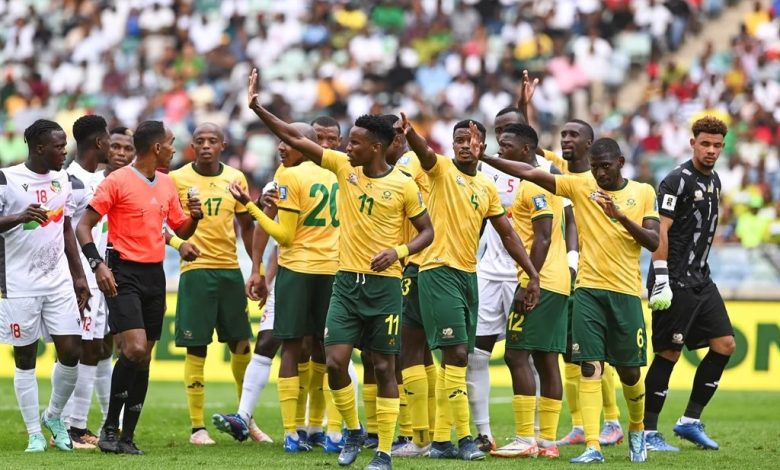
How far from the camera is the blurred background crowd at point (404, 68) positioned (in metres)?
28.3

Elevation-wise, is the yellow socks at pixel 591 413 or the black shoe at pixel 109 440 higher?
the yellow socks at pixel 591 413

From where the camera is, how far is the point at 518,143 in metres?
12.9

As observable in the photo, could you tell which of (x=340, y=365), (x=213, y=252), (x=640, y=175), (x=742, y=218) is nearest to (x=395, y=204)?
(x=340, y=365)

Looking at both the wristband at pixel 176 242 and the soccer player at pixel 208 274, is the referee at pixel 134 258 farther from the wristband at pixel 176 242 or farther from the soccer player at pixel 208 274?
the soccer player at pixel 208 274

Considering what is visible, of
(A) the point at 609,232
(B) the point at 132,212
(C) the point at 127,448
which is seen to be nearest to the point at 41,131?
(B) the point at 132,212

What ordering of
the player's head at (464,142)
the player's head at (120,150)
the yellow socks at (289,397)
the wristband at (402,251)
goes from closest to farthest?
the wristband at (402,251), the player's head at (464,142), the yellow socks at (289,397), the player's head at (120,150)

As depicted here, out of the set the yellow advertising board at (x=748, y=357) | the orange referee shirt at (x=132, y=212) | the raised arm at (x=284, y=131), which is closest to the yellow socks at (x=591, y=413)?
the raised arm at (x=284, y=131)

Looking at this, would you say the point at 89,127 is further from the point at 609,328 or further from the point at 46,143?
the point at 609,328

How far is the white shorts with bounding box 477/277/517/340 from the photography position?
44.4ft

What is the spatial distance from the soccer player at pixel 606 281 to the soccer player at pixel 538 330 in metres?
0.51

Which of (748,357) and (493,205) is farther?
(748,357)

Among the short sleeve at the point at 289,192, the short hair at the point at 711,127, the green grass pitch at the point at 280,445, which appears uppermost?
the short hair at the point at 711,127

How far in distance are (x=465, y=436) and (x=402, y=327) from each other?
1.23 m

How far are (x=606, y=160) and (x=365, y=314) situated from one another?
2440 millimetres
